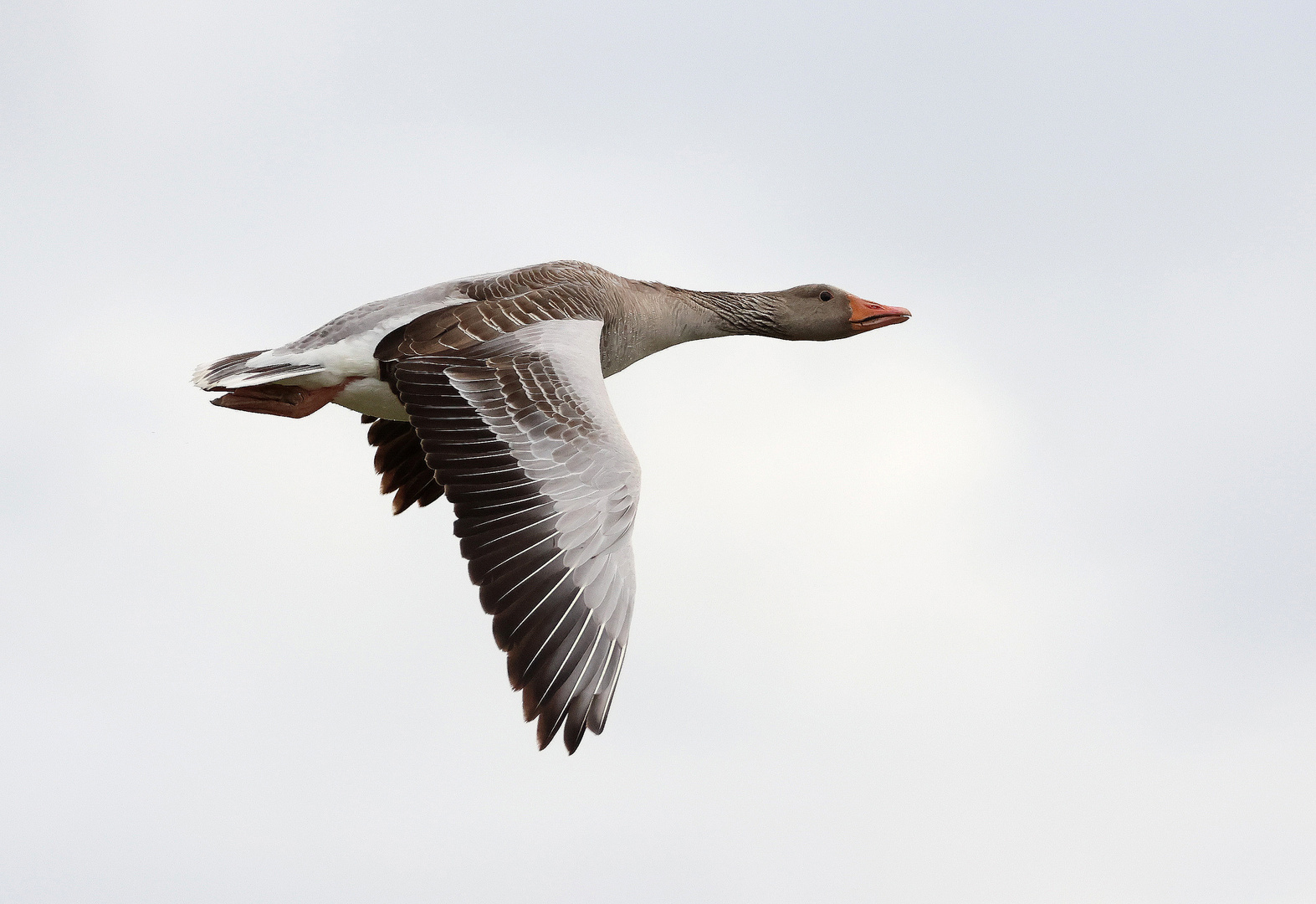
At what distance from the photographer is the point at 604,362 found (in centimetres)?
1148

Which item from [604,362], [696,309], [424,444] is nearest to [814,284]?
[696,309]

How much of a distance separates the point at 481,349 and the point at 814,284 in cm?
464

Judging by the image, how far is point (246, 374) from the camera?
10.4m

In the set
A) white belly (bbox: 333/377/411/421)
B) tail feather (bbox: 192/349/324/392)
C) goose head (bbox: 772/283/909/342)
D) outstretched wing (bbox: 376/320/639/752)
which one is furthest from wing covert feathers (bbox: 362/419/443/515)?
goose head (bbox: 772/283/909/342)

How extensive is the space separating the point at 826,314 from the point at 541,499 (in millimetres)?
5570

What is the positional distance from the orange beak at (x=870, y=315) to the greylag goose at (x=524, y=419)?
5.20ft

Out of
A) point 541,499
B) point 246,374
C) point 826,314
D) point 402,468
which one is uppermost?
point 246,374

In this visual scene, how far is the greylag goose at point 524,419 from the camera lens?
8172 millimetres

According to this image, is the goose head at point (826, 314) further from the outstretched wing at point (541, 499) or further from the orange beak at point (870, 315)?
the outstretched wing at point (541, 499)

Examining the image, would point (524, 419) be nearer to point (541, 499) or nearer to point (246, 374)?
point (541, 499)

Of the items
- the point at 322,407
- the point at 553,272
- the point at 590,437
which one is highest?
the point at 553,272

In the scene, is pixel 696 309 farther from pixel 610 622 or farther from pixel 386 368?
pixel 610 622

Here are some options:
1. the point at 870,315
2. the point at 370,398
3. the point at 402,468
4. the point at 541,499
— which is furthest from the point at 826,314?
the point at 541,499

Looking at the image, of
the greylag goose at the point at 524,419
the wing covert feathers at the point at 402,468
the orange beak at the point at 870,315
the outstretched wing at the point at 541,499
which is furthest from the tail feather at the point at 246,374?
the orange beak at the point at 870,315
